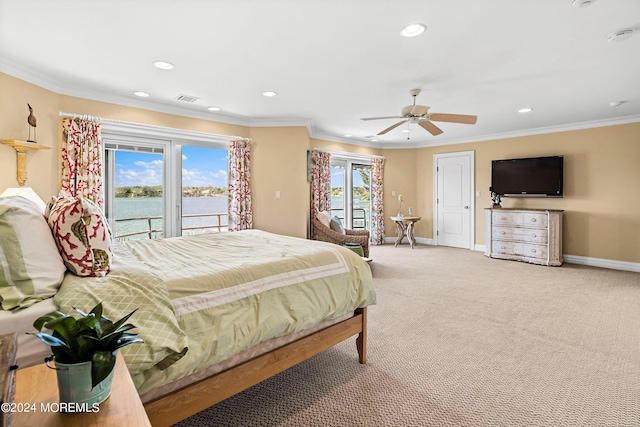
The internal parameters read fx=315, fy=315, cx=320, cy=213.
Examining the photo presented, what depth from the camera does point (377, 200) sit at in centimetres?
782

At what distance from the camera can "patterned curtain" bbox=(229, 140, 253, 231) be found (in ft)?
16.7

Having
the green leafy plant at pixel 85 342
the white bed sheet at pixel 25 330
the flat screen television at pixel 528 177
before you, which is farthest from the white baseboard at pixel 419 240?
the green leafy plant at pixel 85 342

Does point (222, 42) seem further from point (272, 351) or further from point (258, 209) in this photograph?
point (258, 209)

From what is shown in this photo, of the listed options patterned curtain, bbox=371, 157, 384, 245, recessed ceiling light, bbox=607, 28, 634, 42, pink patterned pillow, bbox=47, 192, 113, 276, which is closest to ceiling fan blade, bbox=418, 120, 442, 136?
recessed ceiling light, bbox=607, 28, 634, 42

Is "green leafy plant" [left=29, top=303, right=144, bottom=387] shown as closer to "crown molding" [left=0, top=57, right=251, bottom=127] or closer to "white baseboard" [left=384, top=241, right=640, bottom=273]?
"crown molding" [left=0, top=57, right=251, bottom=127]

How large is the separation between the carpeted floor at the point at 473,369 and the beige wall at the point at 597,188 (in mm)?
1670

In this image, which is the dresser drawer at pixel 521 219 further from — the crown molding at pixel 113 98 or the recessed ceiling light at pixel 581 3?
the crown molding at pixel 113 98

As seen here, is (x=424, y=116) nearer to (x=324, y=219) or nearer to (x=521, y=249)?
(x=324, y=219)

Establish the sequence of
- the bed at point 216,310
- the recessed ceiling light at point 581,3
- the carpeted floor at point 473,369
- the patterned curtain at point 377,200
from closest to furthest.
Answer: the bed at point 216,310
the carpeted floor at point 473,369
the recessed ceiling light at point 581,3
the patterned curtain at point 377,200

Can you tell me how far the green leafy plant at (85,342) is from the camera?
848 millimetres

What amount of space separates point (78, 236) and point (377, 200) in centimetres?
685

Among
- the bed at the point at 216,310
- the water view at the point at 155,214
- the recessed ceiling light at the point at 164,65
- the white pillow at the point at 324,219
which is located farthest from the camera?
the white pillow at the point at 324,219

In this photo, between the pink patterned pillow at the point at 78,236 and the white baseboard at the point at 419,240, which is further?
the white baseboard at the point at 419,240

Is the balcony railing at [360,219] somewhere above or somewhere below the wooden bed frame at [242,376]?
above
